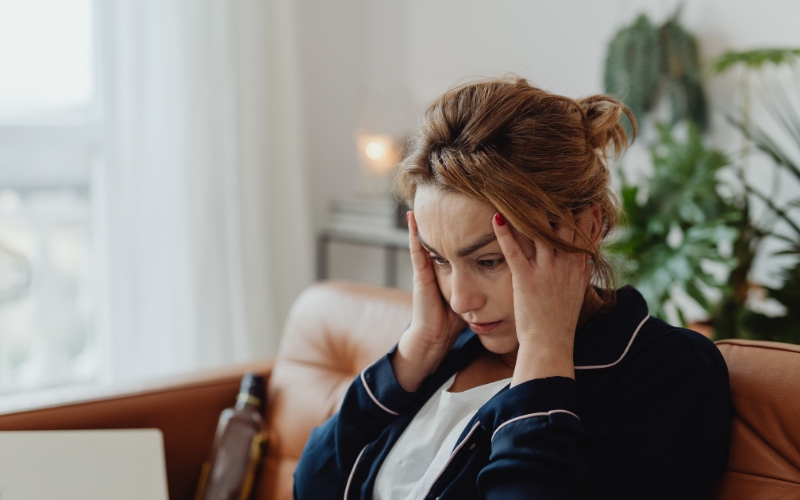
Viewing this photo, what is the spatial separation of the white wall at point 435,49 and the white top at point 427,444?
1.13 m

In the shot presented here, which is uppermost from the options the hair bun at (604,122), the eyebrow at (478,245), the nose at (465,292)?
the hair bun at (604,122)

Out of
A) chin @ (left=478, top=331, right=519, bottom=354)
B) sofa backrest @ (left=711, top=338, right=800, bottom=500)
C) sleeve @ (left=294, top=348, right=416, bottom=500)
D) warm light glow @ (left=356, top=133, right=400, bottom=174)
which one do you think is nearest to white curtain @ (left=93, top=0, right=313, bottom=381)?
warm light glow @ (left=356, top=133, right=400, bottom=174)

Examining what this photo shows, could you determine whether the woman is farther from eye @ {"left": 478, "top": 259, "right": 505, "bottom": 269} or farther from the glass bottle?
the glass bottle

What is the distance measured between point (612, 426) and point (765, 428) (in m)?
0.23

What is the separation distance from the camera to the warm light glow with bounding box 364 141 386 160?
8.60ft

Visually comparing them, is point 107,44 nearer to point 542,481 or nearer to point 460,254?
point 460,254

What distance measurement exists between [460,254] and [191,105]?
1.70 meters

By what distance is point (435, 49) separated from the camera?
2660mm

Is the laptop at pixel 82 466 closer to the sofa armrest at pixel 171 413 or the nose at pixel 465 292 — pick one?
the sofa armrest at pixel 171 413

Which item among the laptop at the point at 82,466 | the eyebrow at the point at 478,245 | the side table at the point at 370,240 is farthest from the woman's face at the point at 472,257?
the side table at the point at 370,240

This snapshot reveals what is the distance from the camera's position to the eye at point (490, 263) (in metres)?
0.85

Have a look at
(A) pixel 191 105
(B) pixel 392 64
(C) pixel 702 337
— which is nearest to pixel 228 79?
(A) pixel 191 105

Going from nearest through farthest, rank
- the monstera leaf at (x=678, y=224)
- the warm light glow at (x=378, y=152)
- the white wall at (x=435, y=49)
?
the monstera leaf at (x=678, y=224) → the white wall at (x=435, y=49) → the warm light glow at (x=378, y=152)

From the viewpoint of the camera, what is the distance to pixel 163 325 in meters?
2.27
